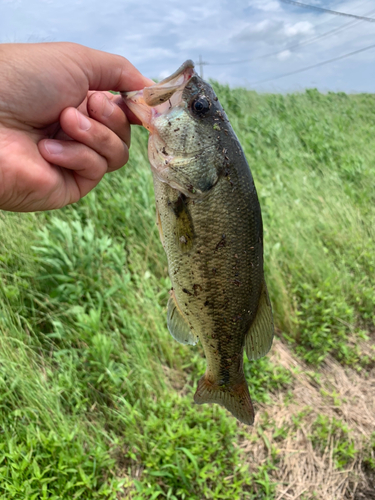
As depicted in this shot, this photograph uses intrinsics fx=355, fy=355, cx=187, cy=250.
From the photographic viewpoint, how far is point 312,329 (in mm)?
3707

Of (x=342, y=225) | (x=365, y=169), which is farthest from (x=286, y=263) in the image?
(x=365, y=169)

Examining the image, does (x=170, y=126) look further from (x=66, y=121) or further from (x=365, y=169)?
(x=365, y=169)

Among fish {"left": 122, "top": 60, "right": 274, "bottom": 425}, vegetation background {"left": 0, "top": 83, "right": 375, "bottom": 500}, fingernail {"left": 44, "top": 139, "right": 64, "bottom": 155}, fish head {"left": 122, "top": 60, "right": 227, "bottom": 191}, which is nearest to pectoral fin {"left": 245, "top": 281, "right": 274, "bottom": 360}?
fish {"left": 122, "top": 60, "right": 274, "bottom": 425}

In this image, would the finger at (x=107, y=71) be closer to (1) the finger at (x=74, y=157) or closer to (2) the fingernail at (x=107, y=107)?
(2) the fingernail at (x=107, y=107)

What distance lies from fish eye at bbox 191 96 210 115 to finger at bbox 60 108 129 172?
20.5 inches

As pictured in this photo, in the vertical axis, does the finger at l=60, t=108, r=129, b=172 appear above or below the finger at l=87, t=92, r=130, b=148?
below

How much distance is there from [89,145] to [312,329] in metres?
2.96

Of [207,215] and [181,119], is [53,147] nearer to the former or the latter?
[181,119]

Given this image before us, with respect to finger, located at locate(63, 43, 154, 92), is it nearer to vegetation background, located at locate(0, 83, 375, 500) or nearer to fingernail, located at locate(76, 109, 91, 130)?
fingernail, located at locate(76, 109, 91, 130)

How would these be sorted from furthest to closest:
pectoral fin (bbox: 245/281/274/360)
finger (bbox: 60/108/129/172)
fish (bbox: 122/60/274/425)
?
finger (bbox: 60/108/129/172) → pectoral fin (bbox: 245/281/274/360) → fish (bbox: 122/60/274/425)

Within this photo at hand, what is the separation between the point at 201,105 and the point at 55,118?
77 cm

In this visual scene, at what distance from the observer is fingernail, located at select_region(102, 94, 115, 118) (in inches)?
68.9

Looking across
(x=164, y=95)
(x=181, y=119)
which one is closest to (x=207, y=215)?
(x=181, y=119)

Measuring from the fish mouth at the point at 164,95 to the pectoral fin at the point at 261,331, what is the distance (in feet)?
2.84
